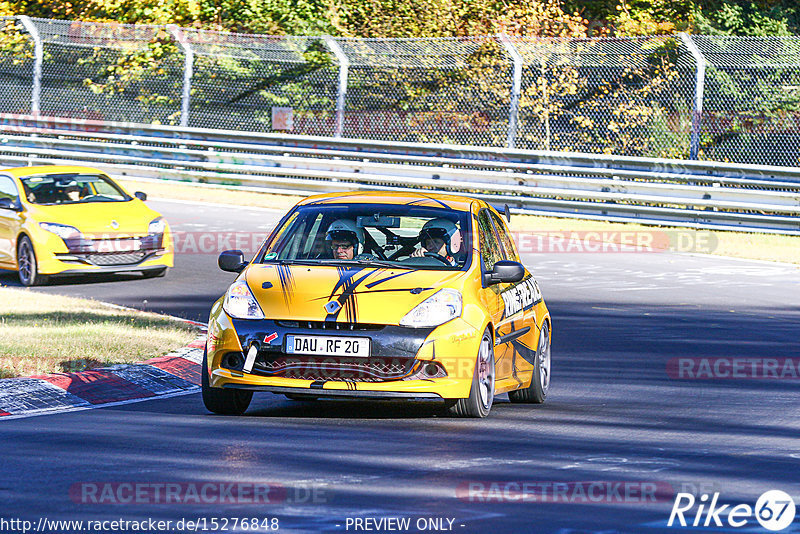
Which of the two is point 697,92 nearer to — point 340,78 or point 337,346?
point 340,78

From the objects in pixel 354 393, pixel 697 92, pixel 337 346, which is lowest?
pixel 354 393

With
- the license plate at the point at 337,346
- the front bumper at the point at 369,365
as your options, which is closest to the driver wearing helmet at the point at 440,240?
the front bumper at the point at 369,365

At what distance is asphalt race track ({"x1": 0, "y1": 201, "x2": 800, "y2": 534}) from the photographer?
628 centimetres

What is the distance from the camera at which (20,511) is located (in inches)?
241

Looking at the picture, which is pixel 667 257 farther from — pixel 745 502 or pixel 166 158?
pixel 745 502

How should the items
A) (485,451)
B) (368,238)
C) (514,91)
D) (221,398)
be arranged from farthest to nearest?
(514,91) → (368,238) → (221,398) → (485,451)

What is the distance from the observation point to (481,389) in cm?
905

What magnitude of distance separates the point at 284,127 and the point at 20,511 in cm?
2264

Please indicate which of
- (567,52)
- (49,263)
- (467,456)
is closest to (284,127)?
(567,52)

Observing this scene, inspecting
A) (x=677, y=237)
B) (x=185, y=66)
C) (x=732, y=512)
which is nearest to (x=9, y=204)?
(x=677, y=237)

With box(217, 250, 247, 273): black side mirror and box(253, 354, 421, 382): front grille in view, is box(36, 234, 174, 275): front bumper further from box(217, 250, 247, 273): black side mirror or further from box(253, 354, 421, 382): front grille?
box(253, 354, 421, 382): front grille

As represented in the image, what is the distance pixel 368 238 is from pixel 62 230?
8.19m

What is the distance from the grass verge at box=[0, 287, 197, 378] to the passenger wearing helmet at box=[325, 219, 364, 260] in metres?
2.10

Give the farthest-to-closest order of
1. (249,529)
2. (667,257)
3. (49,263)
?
(667,257)
(49,263)
(249,529)
